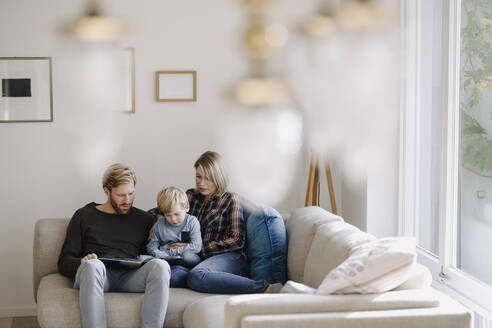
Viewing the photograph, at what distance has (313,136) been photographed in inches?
123

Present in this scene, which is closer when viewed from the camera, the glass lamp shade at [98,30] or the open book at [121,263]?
the open book at [121,263]

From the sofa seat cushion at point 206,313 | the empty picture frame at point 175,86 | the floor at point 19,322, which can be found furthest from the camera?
the empty picture frame at point 175,86

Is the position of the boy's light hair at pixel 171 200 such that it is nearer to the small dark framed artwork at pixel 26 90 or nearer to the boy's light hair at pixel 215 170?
the boy's light hair at pixel 215 170

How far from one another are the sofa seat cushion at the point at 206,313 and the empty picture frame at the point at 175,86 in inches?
50.0

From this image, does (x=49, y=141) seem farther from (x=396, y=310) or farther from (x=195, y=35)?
(x=396, y=310)

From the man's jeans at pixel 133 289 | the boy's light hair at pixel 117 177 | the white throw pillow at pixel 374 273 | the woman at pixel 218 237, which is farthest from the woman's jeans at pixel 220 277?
the white throw pillow at pixel 374 273

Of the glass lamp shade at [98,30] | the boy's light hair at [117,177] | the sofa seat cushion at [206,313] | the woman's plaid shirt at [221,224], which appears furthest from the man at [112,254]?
the glass lamp shade at [98,30]

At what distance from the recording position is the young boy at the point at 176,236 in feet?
8.04

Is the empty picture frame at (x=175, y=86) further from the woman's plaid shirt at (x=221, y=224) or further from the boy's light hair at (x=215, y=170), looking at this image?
the woman's plaid shirt at (x=221, y=224)

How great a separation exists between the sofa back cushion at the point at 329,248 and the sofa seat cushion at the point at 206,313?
335 mm

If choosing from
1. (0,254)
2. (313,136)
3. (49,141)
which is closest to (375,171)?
(313,136)

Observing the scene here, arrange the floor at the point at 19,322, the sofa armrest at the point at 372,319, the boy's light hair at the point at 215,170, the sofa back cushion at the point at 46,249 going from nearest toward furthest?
the sofa armrest at the point at 372,319 < the sofa back cushion at the point at 46,249 < the boy's light hair at the point at 215,170 < the floor at the point at 19,322

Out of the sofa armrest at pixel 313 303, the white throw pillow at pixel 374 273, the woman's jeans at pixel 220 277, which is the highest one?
the white throw pillow at pixel 374 273

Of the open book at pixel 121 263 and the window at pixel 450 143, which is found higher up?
the window at pixel 450 143
